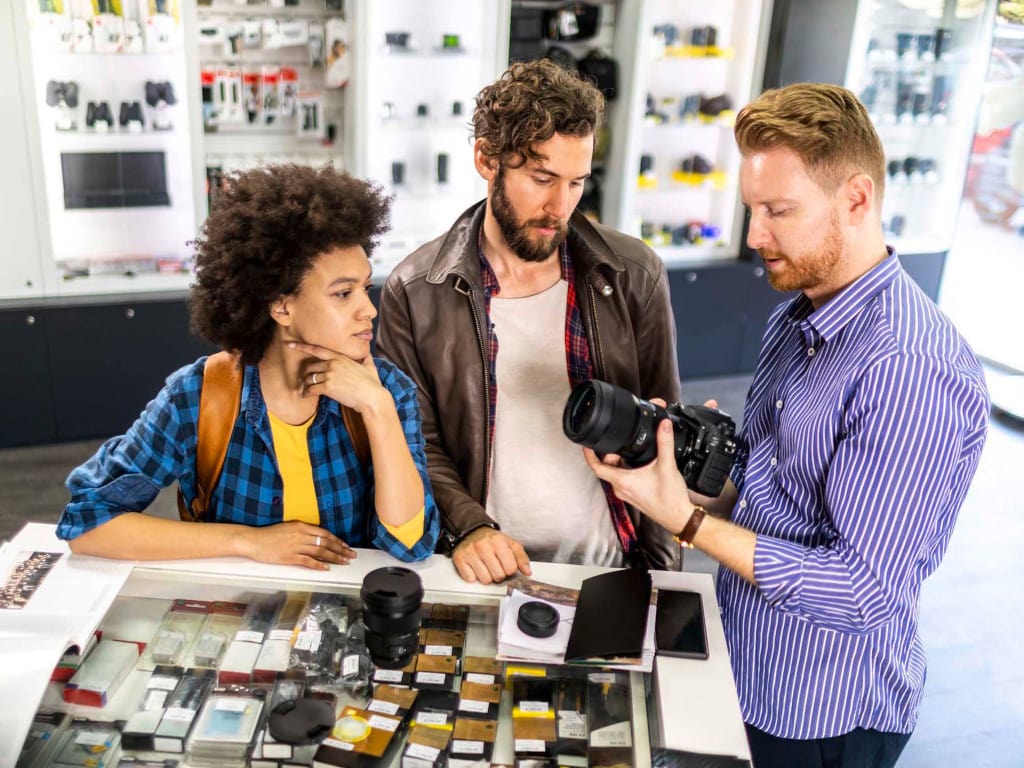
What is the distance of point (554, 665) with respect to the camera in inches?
55.9

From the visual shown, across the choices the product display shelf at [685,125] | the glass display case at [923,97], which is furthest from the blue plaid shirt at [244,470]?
the glass display case at [923,97]

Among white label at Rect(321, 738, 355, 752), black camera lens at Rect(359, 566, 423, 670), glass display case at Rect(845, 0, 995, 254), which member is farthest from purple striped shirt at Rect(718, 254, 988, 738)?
glass display case at Rect(845, 0, 995, 254)

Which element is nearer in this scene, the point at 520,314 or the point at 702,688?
the point at 702,688

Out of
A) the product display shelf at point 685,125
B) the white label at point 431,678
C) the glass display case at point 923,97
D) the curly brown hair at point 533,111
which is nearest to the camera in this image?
the white label at point 431,678

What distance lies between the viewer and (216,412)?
1710mm

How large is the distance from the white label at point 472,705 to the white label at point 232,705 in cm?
29

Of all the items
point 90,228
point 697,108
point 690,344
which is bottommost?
point 690,344

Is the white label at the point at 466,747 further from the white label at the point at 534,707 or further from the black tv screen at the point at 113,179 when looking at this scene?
the black tv screen at the point at 113,179

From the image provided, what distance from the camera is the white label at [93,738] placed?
4.14 ft

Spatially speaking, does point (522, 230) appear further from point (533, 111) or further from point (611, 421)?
point (611, 421)

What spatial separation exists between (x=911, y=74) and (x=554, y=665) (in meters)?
5.13

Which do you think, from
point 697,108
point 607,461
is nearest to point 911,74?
point 697,108

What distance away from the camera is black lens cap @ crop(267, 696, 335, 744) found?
4.12ft

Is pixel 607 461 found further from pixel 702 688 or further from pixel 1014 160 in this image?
pixel 1014 160
